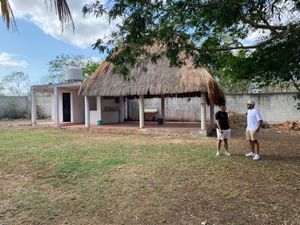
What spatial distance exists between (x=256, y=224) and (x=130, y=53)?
397 centimetres

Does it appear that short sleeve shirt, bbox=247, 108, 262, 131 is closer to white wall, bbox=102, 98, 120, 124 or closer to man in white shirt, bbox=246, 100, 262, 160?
man in white shirt, bbox=246, 100, 262, 160

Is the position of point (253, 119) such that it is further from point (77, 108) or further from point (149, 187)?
point (77, 108)

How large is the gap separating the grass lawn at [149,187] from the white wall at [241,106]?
34.6 ft

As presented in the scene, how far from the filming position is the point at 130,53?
6.33 m

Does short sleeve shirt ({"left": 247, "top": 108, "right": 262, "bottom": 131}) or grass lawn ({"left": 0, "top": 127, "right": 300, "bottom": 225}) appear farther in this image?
short sleeve shirt ({"left": 247, "top": 108, "right": 262, "bottom": 131})

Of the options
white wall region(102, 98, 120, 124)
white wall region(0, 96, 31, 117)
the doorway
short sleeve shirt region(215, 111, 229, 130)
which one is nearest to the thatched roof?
white wall region(102, 98, 120, 124)

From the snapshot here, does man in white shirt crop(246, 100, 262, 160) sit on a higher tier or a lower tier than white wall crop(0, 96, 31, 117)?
lower

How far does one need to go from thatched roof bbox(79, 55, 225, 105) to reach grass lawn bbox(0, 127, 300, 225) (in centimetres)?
457

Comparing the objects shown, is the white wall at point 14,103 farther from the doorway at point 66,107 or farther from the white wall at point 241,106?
the white wall at point 241,106

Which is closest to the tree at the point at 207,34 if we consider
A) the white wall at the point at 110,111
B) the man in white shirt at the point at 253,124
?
the man in white shirt at the point at 253,124

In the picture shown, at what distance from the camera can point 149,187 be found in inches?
227

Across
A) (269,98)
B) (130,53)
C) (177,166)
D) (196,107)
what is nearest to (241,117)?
(269,98)

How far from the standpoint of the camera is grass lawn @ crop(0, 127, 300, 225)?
176 inches

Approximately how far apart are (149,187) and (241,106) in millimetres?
16688
